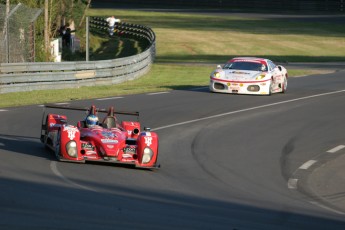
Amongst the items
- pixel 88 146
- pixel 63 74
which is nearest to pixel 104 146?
pixel 88 146

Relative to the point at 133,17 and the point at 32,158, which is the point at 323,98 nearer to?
the point at 32,158

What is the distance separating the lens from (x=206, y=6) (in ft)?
318

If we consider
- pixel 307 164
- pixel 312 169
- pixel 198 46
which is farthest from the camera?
pixel 198 46

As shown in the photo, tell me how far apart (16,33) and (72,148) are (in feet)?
48.6

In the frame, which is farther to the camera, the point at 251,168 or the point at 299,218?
the point at 251,168

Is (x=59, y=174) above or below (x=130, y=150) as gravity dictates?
below

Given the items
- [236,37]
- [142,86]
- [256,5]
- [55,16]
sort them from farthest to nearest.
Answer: [256,5] < [236,37] < [55,16] < [142,86]

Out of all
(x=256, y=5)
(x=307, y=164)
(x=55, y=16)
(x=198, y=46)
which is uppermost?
(x=256, y=5)

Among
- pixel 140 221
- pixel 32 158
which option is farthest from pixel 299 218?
pixel 32 158

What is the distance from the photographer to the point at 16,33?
27984 millimetres

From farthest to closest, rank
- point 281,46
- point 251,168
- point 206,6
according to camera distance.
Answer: point 206,6
point 281,46
point 251,168

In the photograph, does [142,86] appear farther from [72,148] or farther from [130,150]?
[72,148]

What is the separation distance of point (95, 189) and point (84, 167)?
2.09m

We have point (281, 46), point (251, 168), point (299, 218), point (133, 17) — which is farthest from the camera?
point (133, 17)
